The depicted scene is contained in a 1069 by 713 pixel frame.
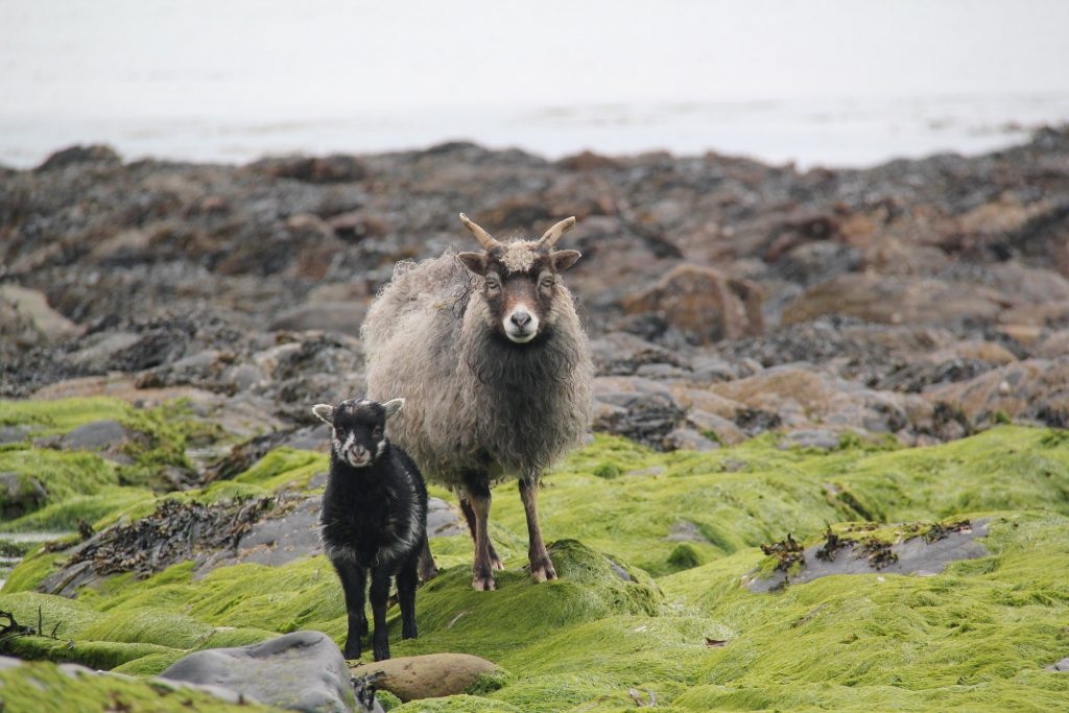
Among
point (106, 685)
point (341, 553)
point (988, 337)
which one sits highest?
point (106, 685)

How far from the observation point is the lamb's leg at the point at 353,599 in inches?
368

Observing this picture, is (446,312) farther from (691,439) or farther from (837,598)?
(691,439)

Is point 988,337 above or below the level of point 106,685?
below

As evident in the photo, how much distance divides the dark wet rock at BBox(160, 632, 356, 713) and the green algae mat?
923 millimetres

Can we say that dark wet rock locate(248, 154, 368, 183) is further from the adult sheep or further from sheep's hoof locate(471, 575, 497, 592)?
sheep's hoof locate(471, 575, 497, 592)

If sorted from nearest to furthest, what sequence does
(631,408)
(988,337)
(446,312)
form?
1. (446,312)
2. (631,408)
3. (988,337)

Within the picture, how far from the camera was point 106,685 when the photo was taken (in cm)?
503

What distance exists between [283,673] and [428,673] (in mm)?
1781

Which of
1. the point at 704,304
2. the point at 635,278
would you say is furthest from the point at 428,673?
the point at 635,278

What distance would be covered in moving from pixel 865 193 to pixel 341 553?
52.6 meters

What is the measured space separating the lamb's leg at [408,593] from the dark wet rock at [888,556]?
308cm

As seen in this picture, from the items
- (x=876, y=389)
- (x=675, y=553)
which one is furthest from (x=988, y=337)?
(x=675, y=553)

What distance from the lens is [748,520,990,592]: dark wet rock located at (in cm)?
1016

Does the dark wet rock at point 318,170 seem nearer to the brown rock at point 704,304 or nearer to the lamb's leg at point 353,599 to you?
the brown rock at point 704,304
